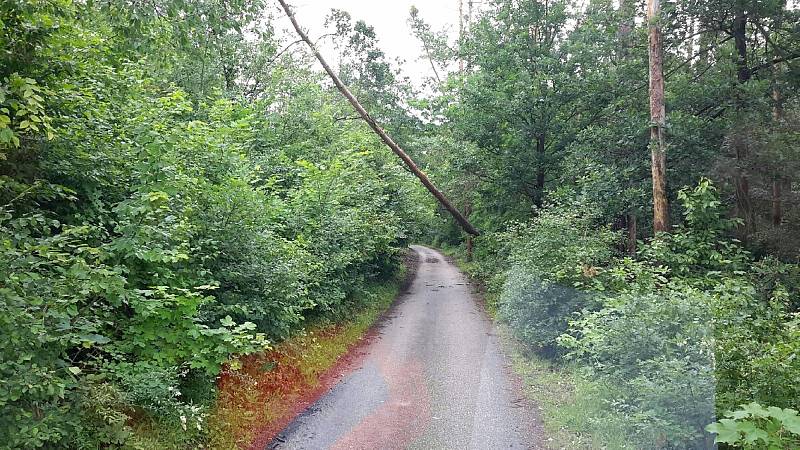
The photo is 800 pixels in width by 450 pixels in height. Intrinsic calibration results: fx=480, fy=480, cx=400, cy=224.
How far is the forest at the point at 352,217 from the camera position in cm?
427

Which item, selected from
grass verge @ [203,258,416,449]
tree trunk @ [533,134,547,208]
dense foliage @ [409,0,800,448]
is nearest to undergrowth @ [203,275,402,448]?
grass verge @ [203,258,416,449]

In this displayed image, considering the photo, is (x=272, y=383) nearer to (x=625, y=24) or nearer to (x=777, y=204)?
(x=777, y=204)

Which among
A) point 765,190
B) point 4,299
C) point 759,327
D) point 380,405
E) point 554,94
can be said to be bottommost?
point 380,405

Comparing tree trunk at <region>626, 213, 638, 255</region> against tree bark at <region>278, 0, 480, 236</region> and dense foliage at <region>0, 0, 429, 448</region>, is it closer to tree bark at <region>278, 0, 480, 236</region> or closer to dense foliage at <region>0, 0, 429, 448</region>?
A: dense foliage at <region>0, 0, 429, 448</region>

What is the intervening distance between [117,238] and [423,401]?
4.83 meters

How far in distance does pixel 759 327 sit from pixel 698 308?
0.65m

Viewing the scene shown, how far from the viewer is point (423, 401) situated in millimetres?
7375

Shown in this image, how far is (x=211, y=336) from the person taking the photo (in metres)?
5.50

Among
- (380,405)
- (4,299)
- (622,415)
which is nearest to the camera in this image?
(4,299)

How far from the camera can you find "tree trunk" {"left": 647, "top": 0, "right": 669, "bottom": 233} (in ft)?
34.8

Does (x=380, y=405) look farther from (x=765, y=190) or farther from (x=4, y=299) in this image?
(x=765, y=190)

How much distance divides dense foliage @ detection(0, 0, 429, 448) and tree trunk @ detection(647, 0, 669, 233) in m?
7.82

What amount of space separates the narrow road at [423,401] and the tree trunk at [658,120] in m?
4.75

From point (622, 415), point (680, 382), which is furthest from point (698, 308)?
point (622, 415)
